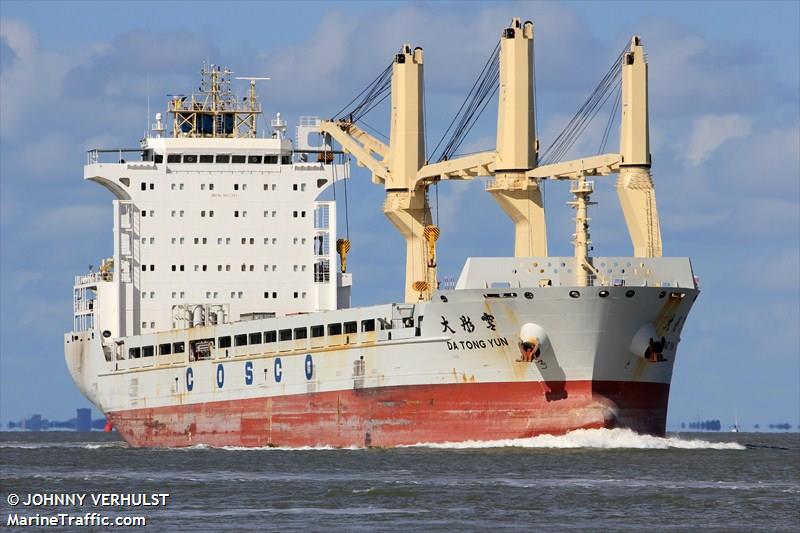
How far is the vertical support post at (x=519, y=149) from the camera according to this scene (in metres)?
47.2

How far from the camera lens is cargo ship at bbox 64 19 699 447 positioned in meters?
43.9

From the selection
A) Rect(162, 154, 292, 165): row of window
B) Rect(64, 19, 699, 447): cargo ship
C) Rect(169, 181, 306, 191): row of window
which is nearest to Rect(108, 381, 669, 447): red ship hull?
Rect(64, 19, 699, 447): cargo ship

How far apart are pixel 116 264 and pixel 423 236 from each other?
11.8 m

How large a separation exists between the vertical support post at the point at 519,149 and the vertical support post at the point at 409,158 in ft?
14.3

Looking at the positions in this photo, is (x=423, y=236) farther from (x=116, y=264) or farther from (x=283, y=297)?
(x=116, y=264)

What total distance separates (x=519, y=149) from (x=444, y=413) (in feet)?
24.6

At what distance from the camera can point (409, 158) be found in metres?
51.4

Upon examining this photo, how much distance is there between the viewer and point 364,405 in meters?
47.2

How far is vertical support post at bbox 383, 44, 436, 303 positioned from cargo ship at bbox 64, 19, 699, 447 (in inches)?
2.3

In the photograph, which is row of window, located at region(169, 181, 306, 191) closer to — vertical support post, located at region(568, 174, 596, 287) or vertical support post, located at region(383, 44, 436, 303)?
vertical support post, located at region(383, 44, 436, 303)

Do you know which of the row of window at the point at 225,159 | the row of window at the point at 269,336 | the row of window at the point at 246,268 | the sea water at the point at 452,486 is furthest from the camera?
the row of window at the point at 225,159

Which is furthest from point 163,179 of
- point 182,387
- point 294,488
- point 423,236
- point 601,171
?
point 294,488

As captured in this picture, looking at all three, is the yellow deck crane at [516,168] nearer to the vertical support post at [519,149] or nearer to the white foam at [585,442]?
the vertical support post at [519,149]

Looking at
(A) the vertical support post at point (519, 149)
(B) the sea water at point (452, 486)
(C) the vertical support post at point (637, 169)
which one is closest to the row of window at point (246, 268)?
(B) the sea water at point (452, 486)
